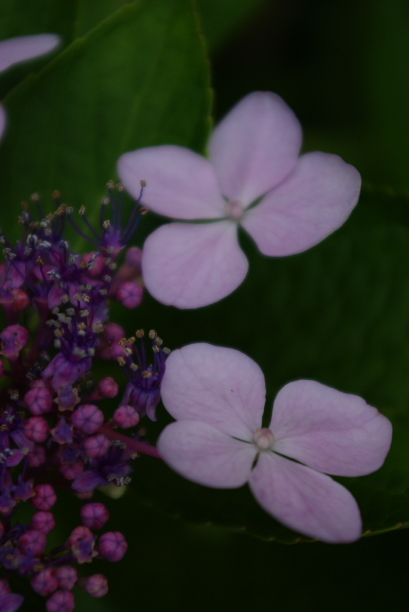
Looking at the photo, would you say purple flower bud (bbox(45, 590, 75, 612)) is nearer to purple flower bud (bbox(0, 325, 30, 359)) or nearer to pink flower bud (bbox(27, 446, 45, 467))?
pink flower bud (bbox(27, 446, 45, 467))

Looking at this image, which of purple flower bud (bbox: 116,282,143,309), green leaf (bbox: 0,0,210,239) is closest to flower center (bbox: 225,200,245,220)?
green leaf (bbox: 0,0,210,239)

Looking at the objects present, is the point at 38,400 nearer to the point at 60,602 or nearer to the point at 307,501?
the point at 60,602

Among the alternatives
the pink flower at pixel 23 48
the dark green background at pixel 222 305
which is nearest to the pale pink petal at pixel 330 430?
the dark green background at pixel 222 305

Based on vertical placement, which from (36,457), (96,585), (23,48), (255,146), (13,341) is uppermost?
(23,48)

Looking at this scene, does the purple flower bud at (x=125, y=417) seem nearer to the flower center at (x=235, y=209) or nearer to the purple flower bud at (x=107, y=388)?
the purple flower bud at (x=107, y=388)

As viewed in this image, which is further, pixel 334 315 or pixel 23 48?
pixel 334 315

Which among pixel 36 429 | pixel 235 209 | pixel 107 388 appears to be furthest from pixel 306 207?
pixel 36 429
